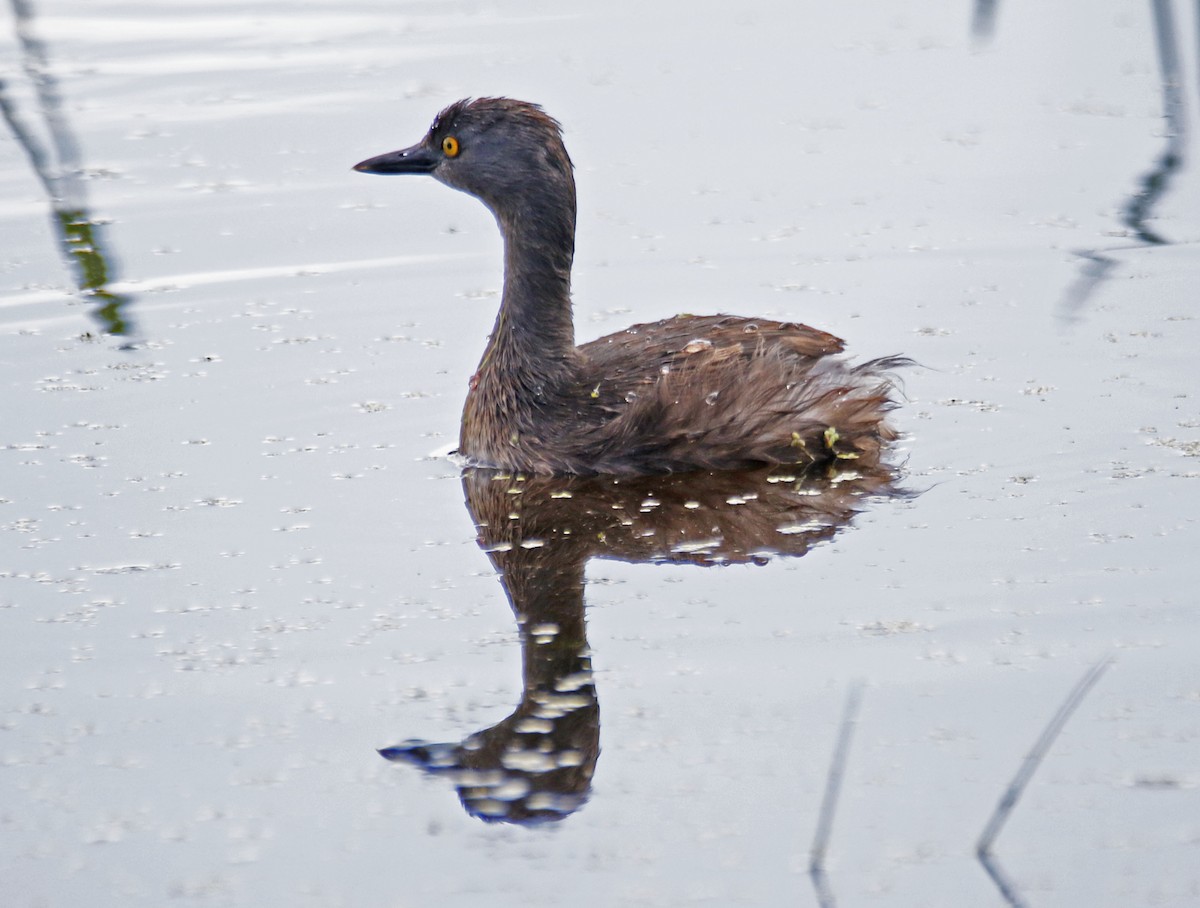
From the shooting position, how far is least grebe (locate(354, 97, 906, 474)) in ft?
22.6

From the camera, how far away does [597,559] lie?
621 cm

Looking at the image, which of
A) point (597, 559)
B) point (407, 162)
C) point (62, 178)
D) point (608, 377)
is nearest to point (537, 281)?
point (608, 377)

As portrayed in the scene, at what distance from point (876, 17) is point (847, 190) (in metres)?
3.06

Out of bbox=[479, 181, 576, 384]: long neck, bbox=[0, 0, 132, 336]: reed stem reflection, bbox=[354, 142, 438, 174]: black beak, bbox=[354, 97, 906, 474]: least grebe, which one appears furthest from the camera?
bbox=[0, 0, 132, 336]: reed stem reflection

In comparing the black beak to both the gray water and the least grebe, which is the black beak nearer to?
the least grebe

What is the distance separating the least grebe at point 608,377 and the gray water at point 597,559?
0.34m

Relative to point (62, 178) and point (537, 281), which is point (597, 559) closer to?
point (537, 281)

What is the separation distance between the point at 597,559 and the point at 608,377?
1.01 m

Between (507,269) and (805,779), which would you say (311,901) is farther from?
(507,269)

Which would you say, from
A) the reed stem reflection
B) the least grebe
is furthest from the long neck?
the reed stem reflection

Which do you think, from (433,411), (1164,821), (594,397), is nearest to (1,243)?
(433,411)

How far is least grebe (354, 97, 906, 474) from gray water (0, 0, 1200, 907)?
34 cm

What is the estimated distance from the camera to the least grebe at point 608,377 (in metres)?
6.88

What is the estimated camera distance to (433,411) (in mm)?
7672
